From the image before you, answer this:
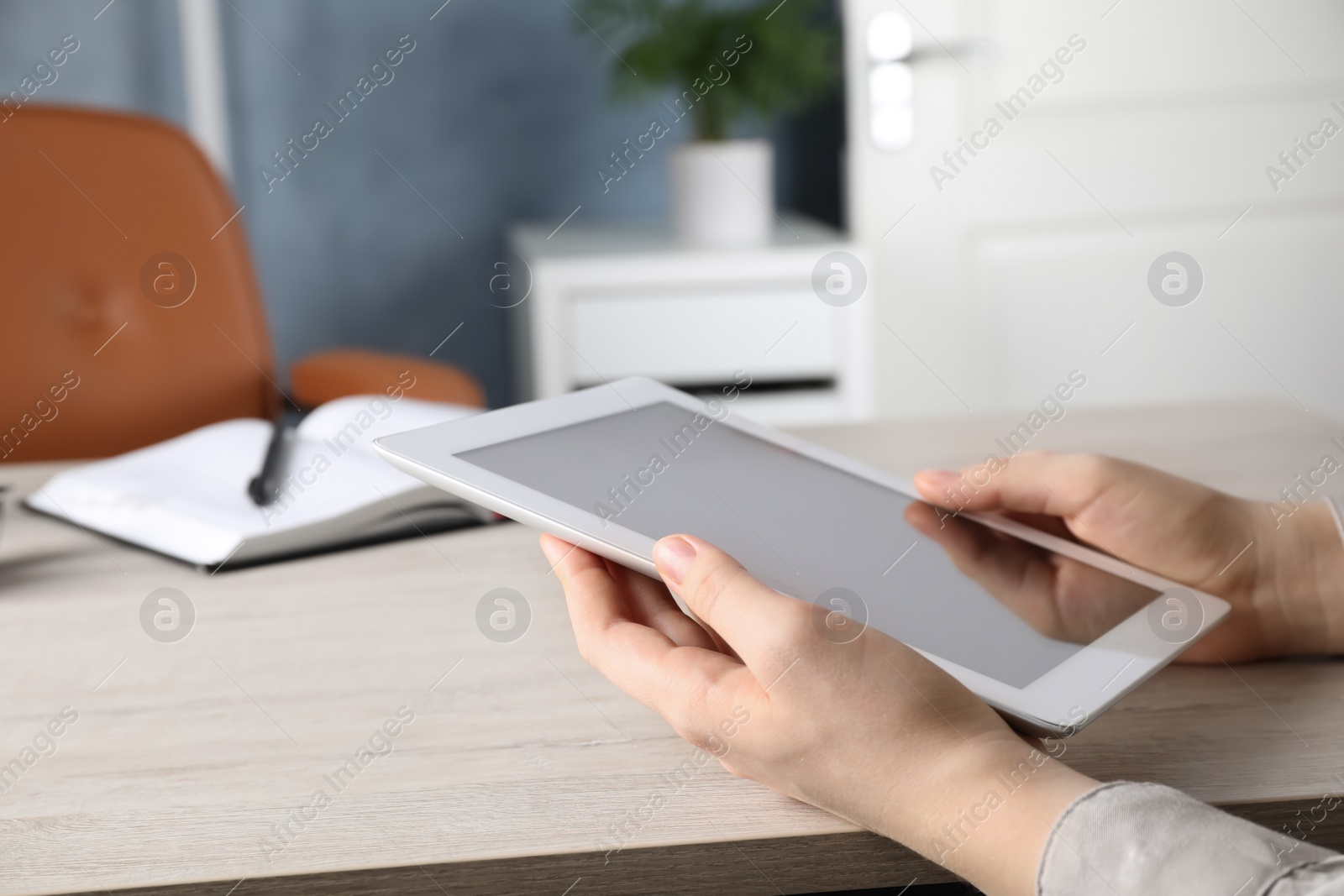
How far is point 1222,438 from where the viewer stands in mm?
856

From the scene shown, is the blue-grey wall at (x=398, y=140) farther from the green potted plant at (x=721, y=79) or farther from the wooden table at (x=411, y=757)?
the wooden table at (x=411, y=757)

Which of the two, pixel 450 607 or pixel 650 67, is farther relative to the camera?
pixel 650 67

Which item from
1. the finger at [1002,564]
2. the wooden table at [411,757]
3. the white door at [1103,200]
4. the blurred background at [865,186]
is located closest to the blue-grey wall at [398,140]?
the blurred background at [865,186]

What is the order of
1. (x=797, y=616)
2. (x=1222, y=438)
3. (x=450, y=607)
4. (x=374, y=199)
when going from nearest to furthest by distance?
(x=797, y=616) → (x=450, y=607) → (x=1222, y=438) → (x=374, y=199)

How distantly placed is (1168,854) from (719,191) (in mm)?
1641

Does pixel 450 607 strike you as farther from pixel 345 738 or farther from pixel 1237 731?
pixel 1237 731

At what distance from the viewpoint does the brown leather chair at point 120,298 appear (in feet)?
4.54

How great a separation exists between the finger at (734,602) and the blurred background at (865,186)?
141 cm

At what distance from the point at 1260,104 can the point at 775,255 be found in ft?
3.02

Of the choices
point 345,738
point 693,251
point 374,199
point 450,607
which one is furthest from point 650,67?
point 345,738

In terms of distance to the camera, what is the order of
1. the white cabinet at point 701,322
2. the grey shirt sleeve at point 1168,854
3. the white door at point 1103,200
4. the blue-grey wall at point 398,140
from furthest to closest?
the blue-grey wall at point 398,140 < the white door at point 1103,200 < the white cabinet at point 701,322 < the grey shirt sleeve at point 1168,854

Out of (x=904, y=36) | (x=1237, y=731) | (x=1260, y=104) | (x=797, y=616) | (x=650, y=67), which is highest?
(x=650, y=67)

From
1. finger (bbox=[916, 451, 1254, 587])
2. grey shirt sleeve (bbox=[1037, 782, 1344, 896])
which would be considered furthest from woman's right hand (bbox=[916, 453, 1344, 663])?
grey shirt sleeve (bbox=[1037, 782, 1344, 896])

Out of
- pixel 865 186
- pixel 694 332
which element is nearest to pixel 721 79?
pixel 865 186
